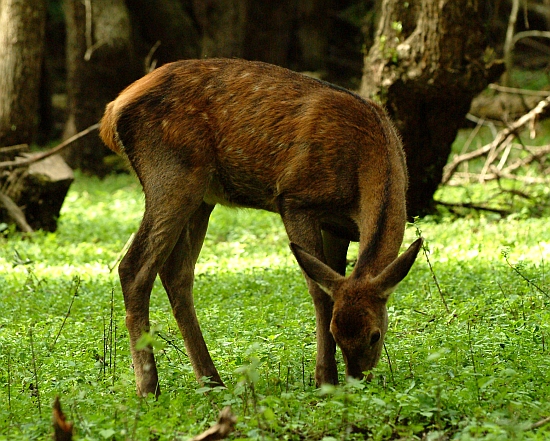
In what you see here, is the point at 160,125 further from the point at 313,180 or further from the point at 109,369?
the point at 109,369

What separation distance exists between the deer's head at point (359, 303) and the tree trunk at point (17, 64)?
8.37m

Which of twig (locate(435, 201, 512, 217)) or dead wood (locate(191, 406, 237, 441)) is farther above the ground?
dead wood (locate(191, 406, 237, 441))

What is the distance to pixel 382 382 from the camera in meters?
5.51

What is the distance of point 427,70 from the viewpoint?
11.3 m

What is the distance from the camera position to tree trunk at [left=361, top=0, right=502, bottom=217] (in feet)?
36.9

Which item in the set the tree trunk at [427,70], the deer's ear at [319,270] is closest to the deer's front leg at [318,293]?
the deer's ear at [319,270]

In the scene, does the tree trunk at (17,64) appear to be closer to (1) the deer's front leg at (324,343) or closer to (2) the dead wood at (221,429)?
(1) the deer's front leg at (324,343)

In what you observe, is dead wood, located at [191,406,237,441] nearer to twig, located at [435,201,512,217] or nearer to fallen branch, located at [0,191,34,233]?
fallen branch, located at [0,191,34,233]

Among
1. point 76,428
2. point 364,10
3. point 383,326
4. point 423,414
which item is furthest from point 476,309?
point 364,10

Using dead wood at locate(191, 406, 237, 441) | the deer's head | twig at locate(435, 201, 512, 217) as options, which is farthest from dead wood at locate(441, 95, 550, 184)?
dead wood at locate(191, 406, 237, 441)

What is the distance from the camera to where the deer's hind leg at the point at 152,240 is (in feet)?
20.2

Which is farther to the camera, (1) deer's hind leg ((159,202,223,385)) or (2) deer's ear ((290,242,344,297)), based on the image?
(1) deer's hind leg ((159,202,223,385))

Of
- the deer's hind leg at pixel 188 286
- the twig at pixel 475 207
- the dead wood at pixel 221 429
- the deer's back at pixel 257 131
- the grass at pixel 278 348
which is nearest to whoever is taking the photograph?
the dead wood at pixel 221 429

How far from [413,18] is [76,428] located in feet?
26.1
